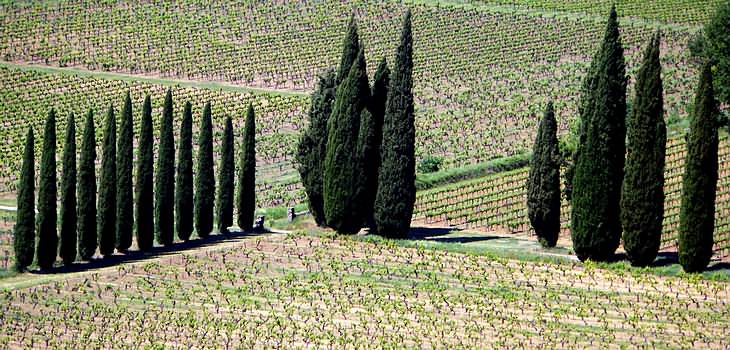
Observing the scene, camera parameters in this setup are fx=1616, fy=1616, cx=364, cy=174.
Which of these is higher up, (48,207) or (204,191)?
(48,207)

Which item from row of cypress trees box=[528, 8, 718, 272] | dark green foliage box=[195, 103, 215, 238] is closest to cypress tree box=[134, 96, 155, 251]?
dark green foliage box=[195, 103, 215, 238]

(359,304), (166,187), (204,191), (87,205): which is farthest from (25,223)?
(359,304)

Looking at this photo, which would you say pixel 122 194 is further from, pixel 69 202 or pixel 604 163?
pixel 604 163

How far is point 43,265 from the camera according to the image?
189 feet

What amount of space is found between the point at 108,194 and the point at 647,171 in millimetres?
19740

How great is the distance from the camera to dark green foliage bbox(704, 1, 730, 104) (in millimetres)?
83188

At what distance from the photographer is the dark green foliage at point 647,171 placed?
185 ft

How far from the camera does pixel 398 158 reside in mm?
61781

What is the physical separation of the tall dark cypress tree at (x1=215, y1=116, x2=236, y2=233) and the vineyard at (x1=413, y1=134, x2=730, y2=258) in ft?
26.8

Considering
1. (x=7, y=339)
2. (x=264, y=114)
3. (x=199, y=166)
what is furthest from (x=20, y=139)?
(x=7, y=339)

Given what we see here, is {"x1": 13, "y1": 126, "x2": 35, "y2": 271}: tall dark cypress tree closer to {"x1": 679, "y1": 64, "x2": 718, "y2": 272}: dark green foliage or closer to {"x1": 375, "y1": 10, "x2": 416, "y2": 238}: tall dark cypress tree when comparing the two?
{"x1": 375, "y1": 10, "x2": 416, "y2": 238}: tall dark cypress tree

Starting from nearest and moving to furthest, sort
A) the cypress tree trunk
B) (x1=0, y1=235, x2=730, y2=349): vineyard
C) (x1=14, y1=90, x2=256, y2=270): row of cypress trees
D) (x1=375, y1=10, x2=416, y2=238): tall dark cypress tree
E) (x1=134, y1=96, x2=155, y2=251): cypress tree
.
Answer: (x1=0, y1=235, x2=730, y2=349): vineyard < the cypress tree trunk < (x1=14, y1=90, x2=256, y2=270): row of cypress trees < (x1=134, y1=96, x2=155, y2=251): cypress tree < (x1=375, y1=10, x2=416, y2=238): tall dark cypress tree

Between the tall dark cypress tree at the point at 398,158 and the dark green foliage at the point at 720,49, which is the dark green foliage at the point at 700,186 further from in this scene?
the dark green foliage at the point at 720,49

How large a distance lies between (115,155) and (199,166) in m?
4.34
